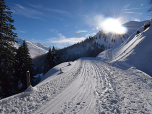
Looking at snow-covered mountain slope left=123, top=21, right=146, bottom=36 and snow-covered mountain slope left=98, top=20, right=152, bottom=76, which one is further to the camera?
snow-covered mountain slope left=123, top=21, right=146, bottom=36

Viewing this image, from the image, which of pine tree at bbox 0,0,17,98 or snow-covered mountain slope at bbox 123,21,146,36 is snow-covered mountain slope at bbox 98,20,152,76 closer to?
pine tree at bbox 0,0,17,98

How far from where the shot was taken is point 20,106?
13.5ft

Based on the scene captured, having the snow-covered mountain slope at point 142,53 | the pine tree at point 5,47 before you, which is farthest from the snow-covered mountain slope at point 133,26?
the pine tree at point 5,47

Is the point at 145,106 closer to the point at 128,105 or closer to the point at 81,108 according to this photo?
the point at 128,105

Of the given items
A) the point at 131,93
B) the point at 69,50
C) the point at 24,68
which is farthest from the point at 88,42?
the point at 131,93

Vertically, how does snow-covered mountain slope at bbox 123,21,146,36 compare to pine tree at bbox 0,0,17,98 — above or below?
above

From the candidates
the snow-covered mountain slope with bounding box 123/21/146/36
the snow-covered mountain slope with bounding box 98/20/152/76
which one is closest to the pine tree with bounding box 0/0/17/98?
the snow-covered mountain slope with bounding box 98/20/152/76

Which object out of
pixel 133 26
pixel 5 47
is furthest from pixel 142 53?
pixel 133 26

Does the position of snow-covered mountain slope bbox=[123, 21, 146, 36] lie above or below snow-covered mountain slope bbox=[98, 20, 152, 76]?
above

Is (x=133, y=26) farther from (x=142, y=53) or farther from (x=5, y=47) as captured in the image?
(x=5, y=47)

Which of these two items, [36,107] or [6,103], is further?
[6,103]

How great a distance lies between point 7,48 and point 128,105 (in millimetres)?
12306

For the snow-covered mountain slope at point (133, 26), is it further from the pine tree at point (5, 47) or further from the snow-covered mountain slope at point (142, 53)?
the pine tree at point (5, 47)

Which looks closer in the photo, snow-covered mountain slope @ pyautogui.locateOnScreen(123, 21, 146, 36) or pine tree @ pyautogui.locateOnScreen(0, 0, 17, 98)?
pine tree @ pyautogui.locateOnScreen(0, 0, 17, 98)
